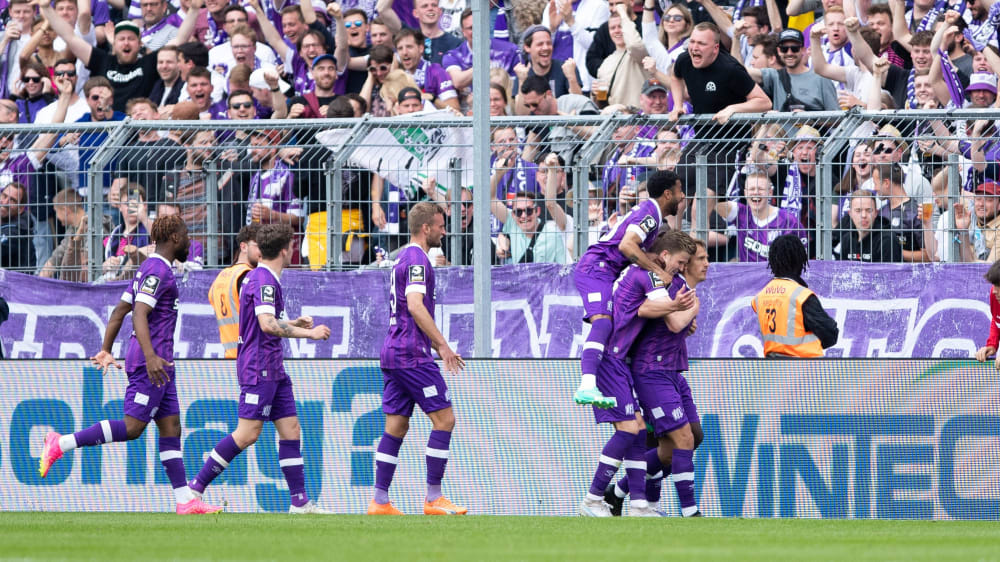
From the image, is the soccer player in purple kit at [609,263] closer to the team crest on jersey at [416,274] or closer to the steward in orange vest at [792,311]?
the steward in orange vest at [792,311]

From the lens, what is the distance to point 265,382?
1097 centimetres

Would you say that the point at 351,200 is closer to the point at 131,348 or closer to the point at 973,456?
the point at 131,348

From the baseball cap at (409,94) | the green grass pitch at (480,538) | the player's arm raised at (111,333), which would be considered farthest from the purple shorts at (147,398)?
the baseball cap at (409,94)

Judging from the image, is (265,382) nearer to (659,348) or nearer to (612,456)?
(612,456)

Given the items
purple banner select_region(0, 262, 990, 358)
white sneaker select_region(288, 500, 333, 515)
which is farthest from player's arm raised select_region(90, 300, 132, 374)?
purple banner select_region(0, 262, 990, 358)

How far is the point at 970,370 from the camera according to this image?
1093 cm

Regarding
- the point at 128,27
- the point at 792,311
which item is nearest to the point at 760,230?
the point at 792,311

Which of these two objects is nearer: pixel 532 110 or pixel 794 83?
pixel 794 83

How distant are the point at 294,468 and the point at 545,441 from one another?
1848 mm

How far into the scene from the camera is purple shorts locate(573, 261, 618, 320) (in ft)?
36.9

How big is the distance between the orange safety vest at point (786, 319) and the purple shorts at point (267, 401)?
11.2 ft

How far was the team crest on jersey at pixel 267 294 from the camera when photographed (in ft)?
36.0

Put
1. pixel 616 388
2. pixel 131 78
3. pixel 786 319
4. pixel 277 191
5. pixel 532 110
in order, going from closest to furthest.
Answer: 1. pixel 616 388
2. pixel 786 319
3. pixel 277 191
4. pixel 532 110
5. pixel 131 78

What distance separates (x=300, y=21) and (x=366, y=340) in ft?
17.2
